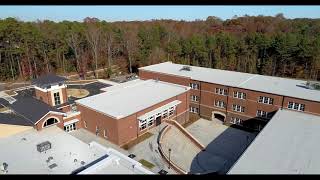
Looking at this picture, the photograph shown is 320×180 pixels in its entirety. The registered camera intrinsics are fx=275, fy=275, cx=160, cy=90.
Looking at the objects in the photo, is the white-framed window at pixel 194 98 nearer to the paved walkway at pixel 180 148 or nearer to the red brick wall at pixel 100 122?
the paved walkway at pixel 180 148

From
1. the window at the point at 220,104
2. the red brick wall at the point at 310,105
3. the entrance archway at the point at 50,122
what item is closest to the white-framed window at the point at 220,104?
the window at the point at 220,104

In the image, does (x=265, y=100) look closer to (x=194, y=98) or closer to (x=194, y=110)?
(x=194, y=98)

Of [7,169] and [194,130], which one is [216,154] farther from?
[7,169]

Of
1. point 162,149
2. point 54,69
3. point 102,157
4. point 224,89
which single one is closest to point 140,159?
point 162,149

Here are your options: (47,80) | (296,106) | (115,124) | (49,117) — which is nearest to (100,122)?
(115,124)

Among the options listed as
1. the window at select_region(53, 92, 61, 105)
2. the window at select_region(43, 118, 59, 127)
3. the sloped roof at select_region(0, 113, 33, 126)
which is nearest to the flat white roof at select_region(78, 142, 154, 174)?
the window at select_region(43, 118, 59, 127)

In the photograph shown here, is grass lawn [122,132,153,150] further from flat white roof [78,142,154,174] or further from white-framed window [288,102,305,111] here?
white-framed window [288,102,305,111]

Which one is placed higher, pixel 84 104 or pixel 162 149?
pixel 84 104
